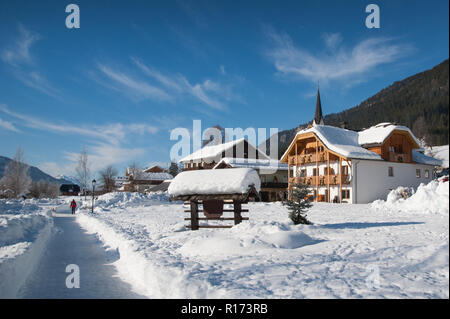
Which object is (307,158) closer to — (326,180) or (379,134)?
(326,180)

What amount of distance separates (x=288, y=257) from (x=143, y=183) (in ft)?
224

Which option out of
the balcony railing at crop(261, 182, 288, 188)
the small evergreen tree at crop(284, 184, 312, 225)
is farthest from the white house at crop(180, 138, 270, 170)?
the small evergreen tree at crop(284, 184, 312, 225)

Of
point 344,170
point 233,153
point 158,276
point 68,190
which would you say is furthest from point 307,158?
point 68,190

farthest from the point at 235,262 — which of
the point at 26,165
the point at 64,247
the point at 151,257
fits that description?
the point at 26,165

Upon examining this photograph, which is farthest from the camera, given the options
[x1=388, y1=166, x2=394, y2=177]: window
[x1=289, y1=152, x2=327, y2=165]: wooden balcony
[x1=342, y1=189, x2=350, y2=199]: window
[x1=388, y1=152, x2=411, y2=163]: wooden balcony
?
[x1=289, y1=152, x2=327, y2=165]: wooden balcony

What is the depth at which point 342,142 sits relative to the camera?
111 feet

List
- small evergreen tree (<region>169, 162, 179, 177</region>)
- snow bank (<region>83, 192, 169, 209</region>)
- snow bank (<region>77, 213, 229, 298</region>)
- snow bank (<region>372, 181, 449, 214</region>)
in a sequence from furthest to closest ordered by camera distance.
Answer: small evergreen tree (<region>169, 162, 179, 177</region>), snow bank (<region>83, 192, 169, 209</region>), snow bank (<region>372, 181, 449, 214</region>), snow bank (<region>77, 213, 229, 298</region>)

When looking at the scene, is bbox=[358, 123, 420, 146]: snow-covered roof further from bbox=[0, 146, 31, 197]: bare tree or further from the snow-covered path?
bbox=[0, 146, 31, 197]: bare tree

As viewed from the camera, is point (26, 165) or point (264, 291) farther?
point (26, 165)

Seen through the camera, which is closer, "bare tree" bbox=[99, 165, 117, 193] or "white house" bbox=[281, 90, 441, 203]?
"white house" bbox=[281, 90, 441, 203]

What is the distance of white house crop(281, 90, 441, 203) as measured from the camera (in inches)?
1220

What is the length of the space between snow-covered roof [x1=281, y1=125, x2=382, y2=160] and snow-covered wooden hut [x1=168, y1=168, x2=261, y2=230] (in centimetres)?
1889
